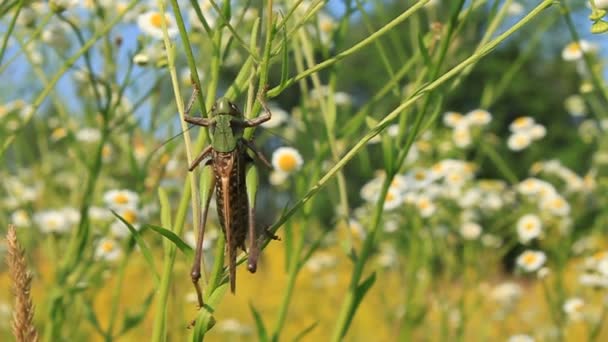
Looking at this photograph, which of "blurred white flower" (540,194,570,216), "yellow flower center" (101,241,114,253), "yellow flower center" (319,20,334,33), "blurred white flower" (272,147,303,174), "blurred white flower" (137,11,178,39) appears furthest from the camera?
"yellow flower center" (319,20,334,33)

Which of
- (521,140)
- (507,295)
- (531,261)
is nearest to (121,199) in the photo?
(531,261)

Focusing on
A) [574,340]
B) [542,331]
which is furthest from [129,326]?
[574,340]

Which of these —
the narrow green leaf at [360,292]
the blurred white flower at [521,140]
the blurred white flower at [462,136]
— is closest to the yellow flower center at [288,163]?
the narrow green leaf at [360,292]

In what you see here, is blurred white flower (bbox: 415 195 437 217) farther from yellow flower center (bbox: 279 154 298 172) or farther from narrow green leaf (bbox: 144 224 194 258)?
narrow green leaf (bbox: 144 224 194 258)

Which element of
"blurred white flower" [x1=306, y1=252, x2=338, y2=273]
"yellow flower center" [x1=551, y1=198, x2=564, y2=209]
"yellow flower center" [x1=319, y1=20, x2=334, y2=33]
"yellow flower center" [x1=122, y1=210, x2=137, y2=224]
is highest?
"yellow flower center" [x1=319, y1=20, x2=334, y2=33]

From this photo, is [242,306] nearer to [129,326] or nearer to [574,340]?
[574,340]

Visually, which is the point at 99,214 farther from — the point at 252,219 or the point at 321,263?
the point at 252,219

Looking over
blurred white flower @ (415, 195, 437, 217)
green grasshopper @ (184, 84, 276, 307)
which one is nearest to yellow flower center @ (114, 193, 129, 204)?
blurred white flower @ (415, 195, 437, 217)

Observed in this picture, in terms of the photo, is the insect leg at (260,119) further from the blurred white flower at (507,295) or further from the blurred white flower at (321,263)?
the blurred white flower at (321,263)
